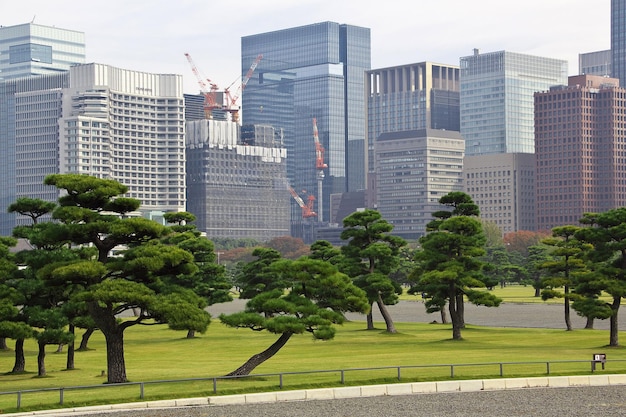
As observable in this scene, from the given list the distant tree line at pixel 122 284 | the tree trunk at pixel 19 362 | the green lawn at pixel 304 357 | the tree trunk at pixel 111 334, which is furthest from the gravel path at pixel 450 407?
the tree trunk at pixel 19 362

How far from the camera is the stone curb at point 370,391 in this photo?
44688 millimetres

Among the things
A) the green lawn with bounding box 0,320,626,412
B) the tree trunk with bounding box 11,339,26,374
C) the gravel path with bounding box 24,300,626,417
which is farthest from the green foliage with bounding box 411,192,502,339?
the gravel path with bounding box 24,300,626,417

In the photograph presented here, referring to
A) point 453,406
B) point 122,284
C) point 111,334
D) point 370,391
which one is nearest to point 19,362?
Answer: point 111,334

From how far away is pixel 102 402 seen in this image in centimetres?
4600

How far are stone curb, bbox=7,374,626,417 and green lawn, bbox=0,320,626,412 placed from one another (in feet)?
5.20

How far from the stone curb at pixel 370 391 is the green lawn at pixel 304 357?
1.59 m

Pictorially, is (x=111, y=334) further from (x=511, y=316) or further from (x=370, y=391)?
(x=511, y=316)

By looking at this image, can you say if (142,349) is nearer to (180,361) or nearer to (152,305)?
(180,361)

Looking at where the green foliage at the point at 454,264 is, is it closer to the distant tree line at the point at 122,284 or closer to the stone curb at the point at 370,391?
the distant tree line at the point at 122,284

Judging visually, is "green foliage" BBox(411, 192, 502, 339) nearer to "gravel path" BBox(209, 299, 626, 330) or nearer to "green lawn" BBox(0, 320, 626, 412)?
"green lawn" BBox(0, 320, 626, 412)

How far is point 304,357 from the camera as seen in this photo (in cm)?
6806

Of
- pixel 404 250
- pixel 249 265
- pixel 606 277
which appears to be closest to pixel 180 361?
pixel 606 277

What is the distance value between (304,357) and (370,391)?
19911 mm

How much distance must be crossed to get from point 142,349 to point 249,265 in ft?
A: 85.5
